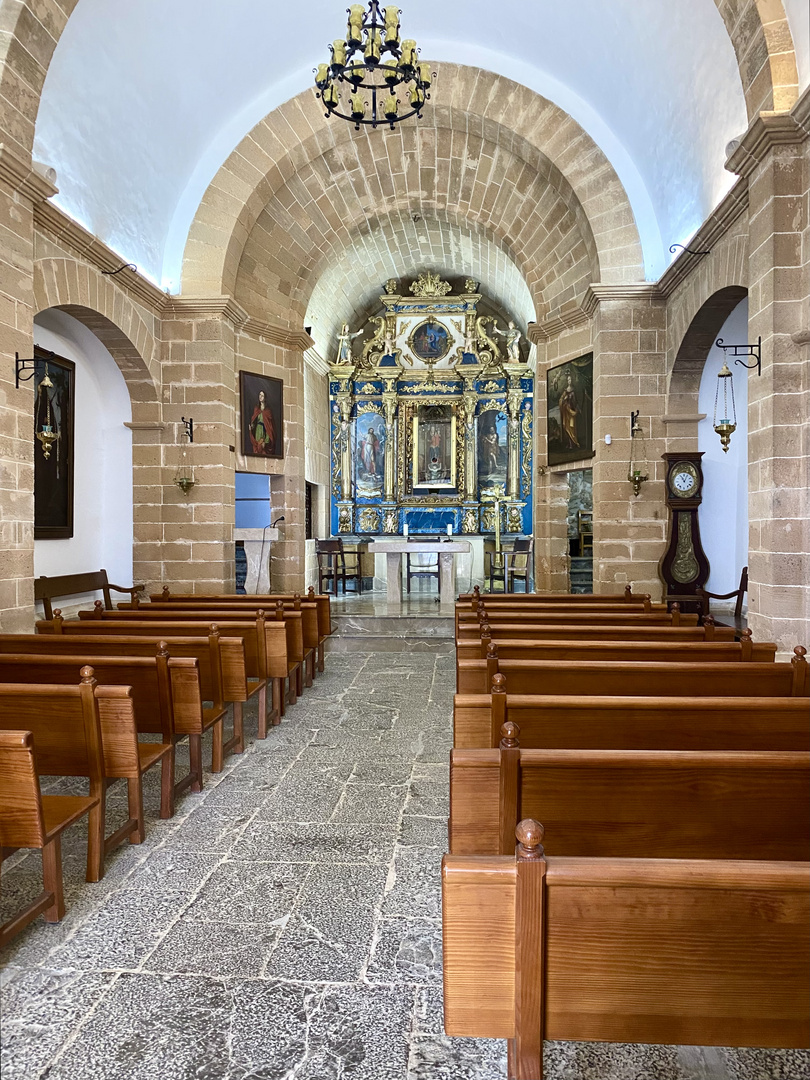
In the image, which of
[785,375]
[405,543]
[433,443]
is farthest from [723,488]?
[433,443]

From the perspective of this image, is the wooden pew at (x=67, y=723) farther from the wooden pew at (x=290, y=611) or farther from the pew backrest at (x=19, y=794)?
the wooden pew at (x=290, y=611)

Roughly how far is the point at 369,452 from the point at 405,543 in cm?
576

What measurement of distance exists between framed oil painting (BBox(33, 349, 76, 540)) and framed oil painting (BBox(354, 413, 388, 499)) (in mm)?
8169

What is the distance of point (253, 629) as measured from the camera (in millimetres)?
5180

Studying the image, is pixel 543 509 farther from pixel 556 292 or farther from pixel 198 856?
pixel 198 856

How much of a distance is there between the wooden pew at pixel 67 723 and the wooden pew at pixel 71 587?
4.39m

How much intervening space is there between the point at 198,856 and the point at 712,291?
6948 millimetres

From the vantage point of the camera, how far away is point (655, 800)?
2.08 meters

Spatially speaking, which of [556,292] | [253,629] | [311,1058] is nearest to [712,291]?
[556,292]

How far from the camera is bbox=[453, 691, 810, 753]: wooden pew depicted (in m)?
2.65

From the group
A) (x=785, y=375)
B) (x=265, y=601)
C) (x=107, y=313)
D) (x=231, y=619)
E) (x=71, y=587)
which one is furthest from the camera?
(x=71, y=587)

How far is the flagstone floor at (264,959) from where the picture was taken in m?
1.87

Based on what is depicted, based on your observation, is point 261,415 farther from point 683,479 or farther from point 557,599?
point 683,479

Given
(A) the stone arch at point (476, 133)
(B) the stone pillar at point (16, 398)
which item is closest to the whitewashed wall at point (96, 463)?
(A) the stone arch at point (476, 133)
